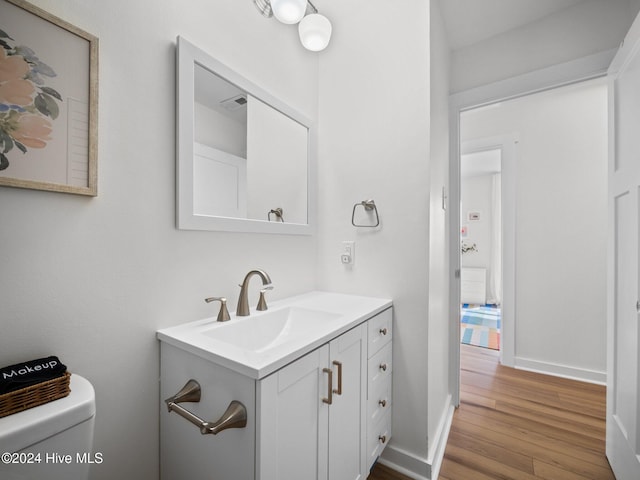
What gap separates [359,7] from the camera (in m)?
1.67

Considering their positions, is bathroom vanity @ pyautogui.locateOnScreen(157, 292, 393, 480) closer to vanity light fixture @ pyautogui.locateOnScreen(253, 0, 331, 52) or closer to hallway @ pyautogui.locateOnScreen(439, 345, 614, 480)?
hallway @ pyautogui.locateOnScreen(439, 345, 614, 480)

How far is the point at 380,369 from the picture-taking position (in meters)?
1.40

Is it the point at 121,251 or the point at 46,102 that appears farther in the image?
the point at 121,251

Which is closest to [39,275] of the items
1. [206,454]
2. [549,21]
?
[206,454]

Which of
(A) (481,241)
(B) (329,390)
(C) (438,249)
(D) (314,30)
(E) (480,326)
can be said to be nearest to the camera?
(B) (329,390)

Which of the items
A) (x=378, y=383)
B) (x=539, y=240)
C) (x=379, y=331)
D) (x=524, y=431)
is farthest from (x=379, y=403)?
(x=539, y=240)

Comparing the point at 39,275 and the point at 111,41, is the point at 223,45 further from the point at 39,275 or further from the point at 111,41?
the point at 39,275

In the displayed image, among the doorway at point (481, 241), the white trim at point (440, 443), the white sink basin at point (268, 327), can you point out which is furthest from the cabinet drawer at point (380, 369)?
the doorway at point (481, 241)

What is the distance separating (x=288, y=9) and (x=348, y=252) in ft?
3.97

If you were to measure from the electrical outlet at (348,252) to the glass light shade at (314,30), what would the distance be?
1.07 metres

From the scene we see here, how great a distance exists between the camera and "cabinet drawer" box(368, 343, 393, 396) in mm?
1309

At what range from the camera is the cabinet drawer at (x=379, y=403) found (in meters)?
1.30

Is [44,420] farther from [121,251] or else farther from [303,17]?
[303,17]

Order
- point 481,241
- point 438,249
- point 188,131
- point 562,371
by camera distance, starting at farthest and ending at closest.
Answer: point 481,241, point 562,371, point 438,249, point 188,131
